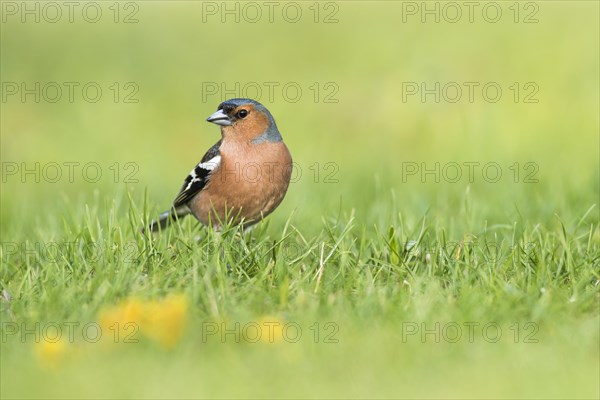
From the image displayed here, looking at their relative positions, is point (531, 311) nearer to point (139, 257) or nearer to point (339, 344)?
point (339, 344)

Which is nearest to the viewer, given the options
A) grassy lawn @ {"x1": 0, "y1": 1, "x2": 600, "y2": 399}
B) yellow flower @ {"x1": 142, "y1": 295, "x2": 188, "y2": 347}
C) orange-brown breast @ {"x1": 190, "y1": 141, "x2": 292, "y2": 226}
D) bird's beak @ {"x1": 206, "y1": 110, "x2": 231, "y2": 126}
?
grassy lawn @ {"x1": 0, "y1": 1, "x2": 600, "y2": 399}

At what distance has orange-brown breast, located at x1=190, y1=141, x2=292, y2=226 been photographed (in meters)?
6.58

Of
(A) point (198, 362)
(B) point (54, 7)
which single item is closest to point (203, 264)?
(A) point (198, 362)

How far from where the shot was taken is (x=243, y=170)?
21.8 ft

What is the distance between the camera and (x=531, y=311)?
496cm

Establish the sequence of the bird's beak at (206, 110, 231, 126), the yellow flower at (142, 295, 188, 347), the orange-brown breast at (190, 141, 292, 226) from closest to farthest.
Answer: the yellow flower at (142, 295, 188, 347)
the orange-brown breast at (190, 141, 292, 226)
the bird's beak at (206, 110, 231, 126)

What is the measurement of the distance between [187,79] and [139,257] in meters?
7.40

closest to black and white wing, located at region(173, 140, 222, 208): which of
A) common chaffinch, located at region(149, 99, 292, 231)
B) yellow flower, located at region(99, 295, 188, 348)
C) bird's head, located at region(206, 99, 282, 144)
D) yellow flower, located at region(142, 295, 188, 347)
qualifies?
common chaffinch, located at region(149, 99, 292, 231)

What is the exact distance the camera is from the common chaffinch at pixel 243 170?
6602 millimetres

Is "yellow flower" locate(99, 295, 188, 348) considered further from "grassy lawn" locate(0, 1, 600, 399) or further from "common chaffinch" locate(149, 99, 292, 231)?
"common chaffinch" locate(149, 99, 292, 231)

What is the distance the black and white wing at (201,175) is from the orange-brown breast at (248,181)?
0.21 feet

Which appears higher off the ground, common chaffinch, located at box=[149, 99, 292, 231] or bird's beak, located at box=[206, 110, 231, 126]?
bird's beak, located at box=[206, 110, 231, 126]

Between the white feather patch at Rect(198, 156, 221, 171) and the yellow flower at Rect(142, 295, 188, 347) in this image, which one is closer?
the yellow flower at Rect(142, 295, 188, 347)

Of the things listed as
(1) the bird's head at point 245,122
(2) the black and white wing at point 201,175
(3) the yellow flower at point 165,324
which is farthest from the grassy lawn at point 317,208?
(1) the bird's head at point 245,122
